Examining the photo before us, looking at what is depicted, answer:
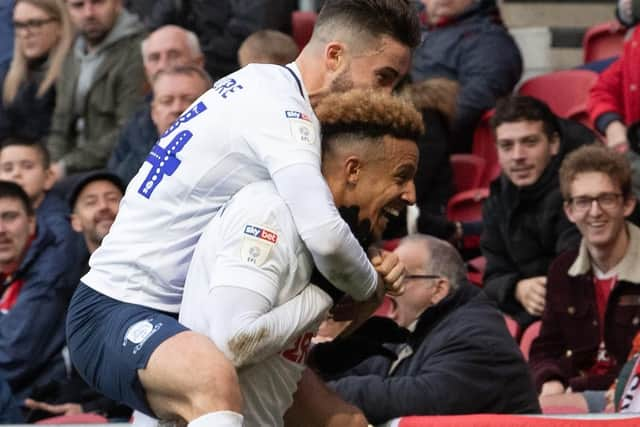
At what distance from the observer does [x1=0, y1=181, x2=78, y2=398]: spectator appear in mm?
8492

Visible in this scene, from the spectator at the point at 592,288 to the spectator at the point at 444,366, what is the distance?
71 cm

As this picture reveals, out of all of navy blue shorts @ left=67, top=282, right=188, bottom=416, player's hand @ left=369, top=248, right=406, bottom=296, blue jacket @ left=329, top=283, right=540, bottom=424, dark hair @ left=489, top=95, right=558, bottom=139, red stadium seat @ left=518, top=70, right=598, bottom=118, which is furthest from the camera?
red stadium seat @ left=518, top=70, right=598, bottom=118

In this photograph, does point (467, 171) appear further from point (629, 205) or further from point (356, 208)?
point (356, 208)

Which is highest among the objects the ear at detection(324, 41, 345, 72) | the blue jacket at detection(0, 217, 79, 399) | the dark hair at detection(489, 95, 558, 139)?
the ear at detection(324, 41, 345, 72)

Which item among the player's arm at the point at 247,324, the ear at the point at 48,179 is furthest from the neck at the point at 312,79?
the ear at the point at 48,179

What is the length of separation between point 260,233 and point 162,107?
14.3 feet

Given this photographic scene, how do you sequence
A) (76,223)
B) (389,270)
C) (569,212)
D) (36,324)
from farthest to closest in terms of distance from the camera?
1. (76,223)
2. (36,324)
3. (569,212)
4. (389,270)

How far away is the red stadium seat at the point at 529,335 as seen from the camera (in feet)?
27.9

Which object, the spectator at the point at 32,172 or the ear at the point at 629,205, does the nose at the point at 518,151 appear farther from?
the spectator at the point at 32,172

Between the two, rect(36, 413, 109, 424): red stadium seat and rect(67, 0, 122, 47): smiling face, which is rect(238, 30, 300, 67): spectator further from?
rect(36, 413, 109, 424): red stadium seat

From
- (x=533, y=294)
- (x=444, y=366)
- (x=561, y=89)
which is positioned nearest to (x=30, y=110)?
(x=561, y=89)

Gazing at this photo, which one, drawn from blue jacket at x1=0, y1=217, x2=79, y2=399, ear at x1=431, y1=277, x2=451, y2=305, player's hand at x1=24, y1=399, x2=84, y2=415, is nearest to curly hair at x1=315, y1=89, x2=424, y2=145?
ear at x1=431, y1=277, x2=451, y2=305

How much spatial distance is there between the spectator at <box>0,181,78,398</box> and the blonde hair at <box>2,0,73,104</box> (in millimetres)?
1979

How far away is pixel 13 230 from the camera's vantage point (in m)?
9.02
